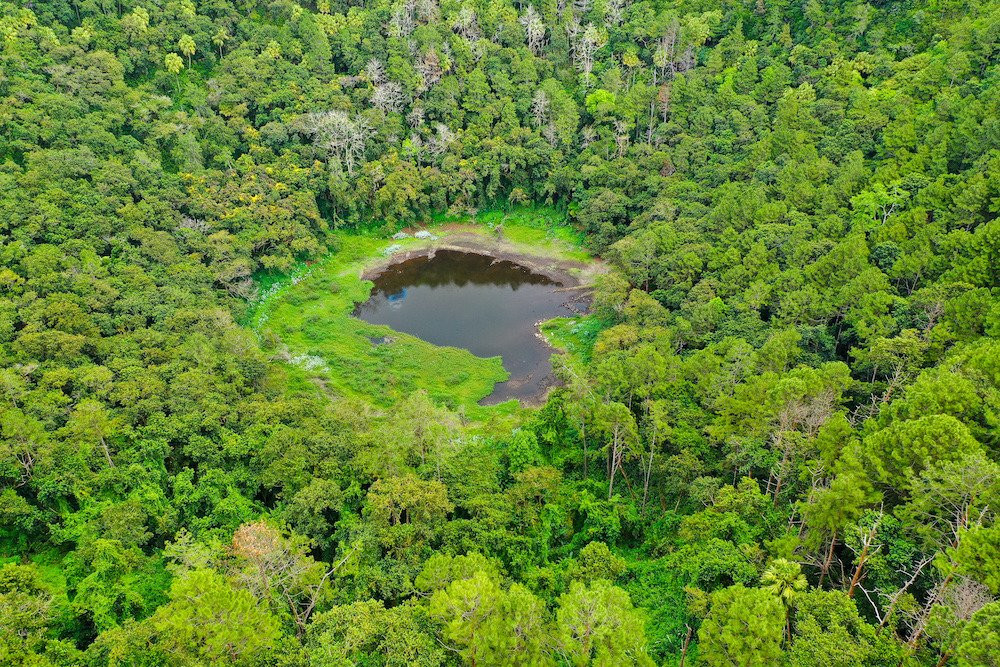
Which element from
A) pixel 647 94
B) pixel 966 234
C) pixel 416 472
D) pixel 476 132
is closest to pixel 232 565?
pixel 416 472

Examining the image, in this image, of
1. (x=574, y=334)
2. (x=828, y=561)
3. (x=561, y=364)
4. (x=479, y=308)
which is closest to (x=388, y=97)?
(x=479, y=308)

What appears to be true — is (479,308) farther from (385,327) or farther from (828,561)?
A: (828,561)

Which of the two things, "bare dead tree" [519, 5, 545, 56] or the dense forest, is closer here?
the dense forest

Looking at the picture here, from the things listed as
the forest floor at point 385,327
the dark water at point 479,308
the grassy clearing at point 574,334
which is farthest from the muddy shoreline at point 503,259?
the grassy clearing at point 574,334

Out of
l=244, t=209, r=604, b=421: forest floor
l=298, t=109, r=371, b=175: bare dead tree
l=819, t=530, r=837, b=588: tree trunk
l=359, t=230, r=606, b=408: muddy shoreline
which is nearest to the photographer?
l=819, t=530, r=837, b=588: tree trunk

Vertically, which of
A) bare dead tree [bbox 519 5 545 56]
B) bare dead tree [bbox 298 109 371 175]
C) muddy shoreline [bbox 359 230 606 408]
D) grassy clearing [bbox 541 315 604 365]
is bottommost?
grassy clearing [bbox 541 315 604 365]

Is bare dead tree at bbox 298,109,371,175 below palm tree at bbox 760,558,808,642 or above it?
above

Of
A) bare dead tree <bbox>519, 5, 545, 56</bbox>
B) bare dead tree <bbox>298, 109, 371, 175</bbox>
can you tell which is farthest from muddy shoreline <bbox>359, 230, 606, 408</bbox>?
bare dead tree <bbox>519, 5, 545, 56</bbox>

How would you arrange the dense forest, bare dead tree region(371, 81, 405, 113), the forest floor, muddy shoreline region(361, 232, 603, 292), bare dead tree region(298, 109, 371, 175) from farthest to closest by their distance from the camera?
bare dead tree region(371, 81, 405, 113), bare dead tree region(298, 109, 371, 175), muddy shoreline region(361, 232, 603, 292), the forest floor, the dense forest

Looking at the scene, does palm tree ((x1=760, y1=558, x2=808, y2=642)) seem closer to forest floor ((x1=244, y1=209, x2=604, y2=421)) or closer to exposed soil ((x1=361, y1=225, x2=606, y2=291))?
forest floor ((x1=244, y1=209, x2=604, y2=421))
